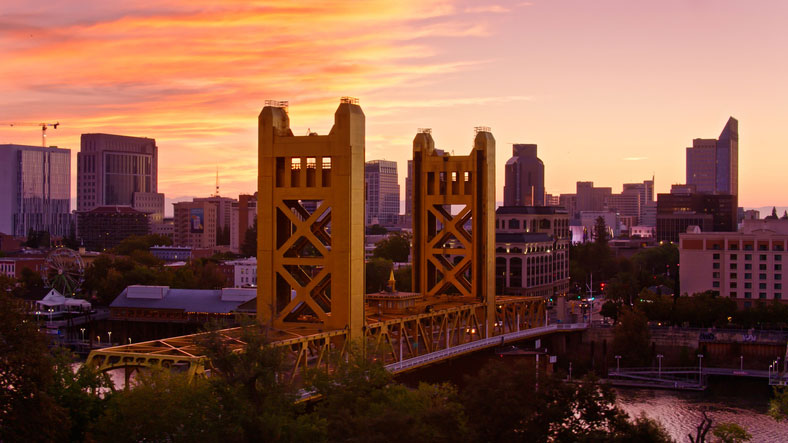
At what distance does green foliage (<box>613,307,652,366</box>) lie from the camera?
64.8 metres

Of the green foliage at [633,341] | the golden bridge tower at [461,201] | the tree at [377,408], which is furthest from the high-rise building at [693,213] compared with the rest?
the tree at [377,408]

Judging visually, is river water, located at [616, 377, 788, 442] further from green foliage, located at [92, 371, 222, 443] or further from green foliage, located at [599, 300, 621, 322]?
green foliage, located at [92, 371, 222, 443]

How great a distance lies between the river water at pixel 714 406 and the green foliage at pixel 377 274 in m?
42.2

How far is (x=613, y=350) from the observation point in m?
65.2

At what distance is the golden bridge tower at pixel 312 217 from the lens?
36.6m

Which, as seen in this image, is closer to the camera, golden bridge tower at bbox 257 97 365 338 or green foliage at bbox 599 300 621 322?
golden bridge tower at bbox 257 97 365 338

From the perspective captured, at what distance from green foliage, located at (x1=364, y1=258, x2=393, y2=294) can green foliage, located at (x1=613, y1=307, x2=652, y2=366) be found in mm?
35367

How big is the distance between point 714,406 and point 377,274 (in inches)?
2117

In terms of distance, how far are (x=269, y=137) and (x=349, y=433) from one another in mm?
14966

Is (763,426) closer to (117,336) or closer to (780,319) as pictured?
(780,319)

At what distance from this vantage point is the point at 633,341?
65.2 meters

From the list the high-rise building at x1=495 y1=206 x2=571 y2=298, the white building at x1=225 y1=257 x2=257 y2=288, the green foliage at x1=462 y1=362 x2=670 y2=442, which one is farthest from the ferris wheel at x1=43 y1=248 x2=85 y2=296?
the green foliage at x1=462 y1=362 x2=670 y2=442

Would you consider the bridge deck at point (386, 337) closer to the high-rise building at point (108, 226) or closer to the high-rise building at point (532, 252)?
the high-rise building at point (532, 252)

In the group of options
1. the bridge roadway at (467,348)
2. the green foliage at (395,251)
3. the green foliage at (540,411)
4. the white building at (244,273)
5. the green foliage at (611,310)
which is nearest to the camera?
the green foliage at (540,411)
